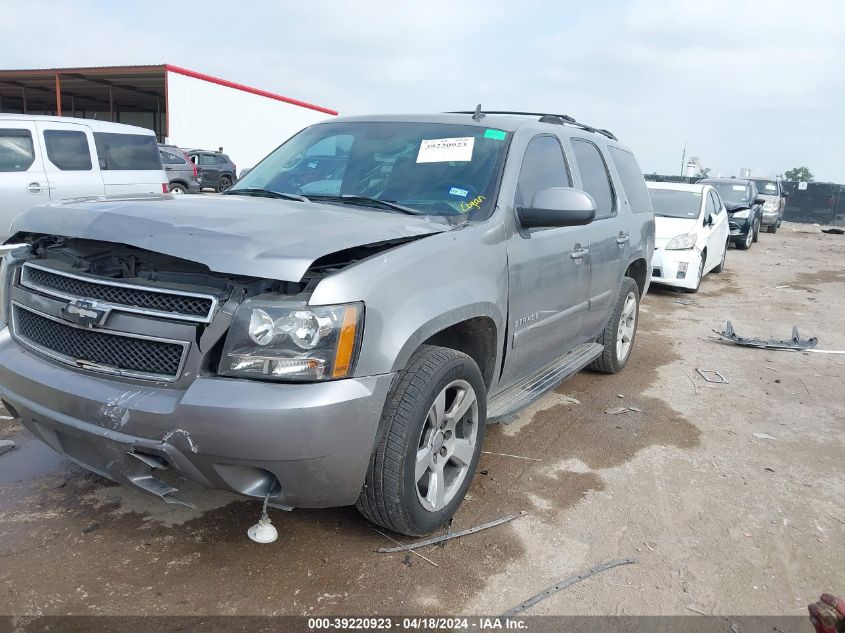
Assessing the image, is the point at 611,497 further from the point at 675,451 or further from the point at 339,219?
the point at 339,219

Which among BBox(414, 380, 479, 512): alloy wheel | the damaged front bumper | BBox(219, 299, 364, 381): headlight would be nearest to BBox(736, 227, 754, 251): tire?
BBox(414, 380, 479, 512): alloy wheel

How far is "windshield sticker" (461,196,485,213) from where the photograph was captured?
3301 mm

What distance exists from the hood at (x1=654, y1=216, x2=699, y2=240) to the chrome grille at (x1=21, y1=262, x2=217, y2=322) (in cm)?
872

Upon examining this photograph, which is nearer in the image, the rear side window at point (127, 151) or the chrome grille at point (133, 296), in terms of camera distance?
the chrome grille at point (133, 296)

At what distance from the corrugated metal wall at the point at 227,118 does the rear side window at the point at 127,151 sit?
1294cm

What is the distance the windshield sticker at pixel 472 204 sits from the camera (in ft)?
10.8

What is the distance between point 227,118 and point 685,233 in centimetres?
2350

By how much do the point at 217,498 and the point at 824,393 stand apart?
4.80 meters

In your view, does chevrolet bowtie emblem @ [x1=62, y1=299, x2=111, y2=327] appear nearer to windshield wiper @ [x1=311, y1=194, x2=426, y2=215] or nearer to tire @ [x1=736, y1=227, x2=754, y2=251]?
windshield wiper @ [x1=311, y1=194, x2=426, y2=215]

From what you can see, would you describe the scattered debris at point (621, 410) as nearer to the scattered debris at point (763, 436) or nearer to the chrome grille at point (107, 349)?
the scattered debris at point (763, 436)

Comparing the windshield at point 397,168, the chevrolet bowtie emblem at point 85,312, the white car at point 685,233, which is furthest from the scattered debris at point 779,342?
the chevrolet bowtie emblem at point 85,312

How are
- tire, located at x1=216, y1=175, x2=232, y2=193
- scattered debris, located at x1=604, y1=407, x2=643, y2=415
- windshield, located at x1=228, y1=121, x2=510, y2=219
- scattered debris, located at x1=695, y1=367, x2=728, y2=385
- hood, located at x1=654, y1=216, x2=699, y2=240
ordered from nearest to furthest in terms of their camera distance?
windshield, located at x1=228, y1=121, x2=510, y2=219 → scattered debris, located at x1=604, y1=407, x2=643, y2=415 → scattered debris, located at x1=695, y1=367, x2=728, y2=385 → hood, located at x1=654, y1=216, x2=699, y2=240 → tire, located at x1=216, y1=175, x2=232, y2=193

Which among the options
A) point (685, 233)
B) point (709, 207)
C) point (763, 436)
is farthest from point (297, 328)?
point (709, 207)

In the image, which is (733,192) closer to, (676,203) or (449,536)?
(676,203)
